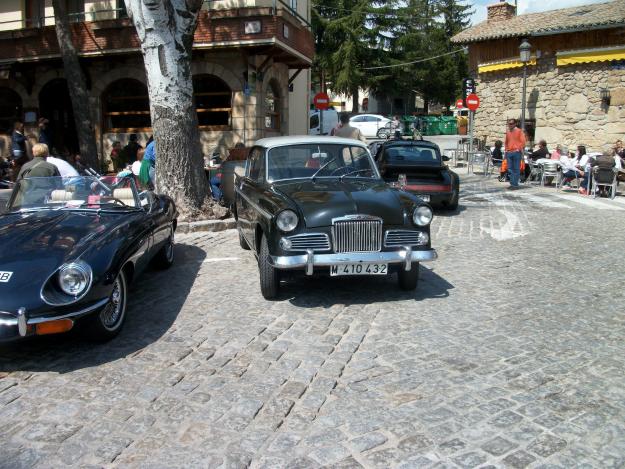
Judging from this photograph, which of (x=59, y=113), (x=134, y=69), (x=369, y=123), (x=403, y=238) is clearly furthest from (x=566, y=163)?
(x=369, y=123)

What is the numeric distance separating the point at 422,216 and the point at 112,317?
3021 millimetres

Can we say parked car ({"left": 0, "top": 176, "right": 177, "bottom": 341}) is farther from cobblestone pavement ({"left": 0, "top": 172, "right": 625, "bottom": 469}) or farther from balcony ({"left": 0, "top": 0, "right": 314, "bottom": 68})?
balcony ({"left": 0, "top": 0, "right": 314, "bottom": 68})

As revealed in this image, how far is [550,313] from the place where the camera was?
5336 mm

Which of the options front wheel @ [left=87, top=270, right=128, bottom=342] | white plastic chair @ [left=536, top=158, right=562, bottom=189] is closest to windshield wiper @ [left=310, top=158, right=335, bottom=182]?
front wheel @ [left=87, top=270, right=128, bottom=342]

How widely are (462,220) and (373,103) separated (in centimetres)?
5357

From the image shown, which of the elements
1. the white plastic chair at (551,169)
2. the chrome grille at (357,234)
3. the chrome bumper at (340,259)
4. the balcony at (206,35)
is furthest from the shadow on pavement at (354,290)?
the balcony at (206,35)

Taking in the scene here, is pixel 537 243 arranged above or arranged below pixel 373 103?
below

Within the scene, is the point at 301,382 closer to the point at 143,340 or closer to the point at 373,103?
the point at 143,340

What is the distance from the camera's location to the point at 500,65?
2425 cm

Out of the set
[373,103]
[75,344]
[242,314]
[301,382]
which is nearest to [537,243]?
[242,314]

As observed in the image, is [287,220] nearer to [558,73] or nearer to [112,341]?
[112,341]

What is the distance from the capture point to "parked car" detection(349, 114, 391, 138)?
1415 inches

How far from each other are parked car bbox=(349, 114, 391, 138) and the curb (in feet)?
87.2

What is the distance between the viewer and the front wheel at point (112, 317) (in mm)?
4355
